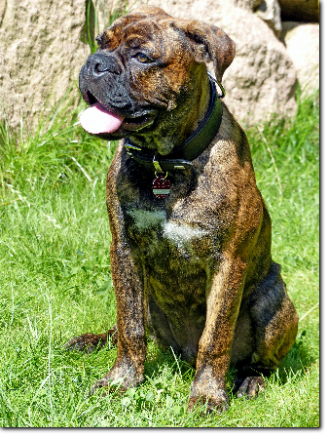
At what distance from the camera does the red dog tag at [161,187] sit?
2977 mm

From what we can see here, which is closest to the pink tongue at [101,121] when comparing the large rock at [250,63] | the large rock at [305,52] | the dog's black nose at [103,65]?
the dog's black nose at [103,65]

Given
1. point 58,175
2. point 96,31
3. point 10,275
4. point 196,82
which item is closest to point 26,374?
point 10,275

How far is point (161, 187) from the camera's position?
117 inches

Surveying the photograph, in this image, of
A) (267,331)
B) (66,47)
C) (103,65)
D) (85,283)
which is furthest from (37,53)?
(267,331)

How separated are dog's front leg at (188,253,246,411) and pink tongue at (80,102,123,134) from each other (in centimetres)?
83

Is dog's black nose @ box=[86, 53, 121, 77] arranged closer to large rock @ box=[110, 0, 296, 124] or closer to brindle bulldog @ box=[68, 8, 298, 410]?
brindle bulldog @ box=[68, 8, 298, 410]

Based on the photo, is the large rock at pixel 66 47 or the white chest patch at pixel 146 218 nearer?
the white chest patch at pixel 146 218

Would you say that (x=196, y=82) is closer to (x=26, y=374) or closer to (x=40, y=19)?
(x=26, y=374)

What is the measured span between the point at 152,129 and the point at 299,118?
11.9 ft

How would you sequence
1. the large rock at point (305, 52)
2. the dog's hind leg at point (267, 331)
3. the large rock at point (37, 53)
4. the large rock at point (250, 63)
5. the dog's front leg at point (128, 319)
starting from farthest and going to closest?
the large rock at point (305, 52) → the large rock at point (250, 63) → the large rock at point (37, 53) → the dog's hind leg at point (267, 331) → the dog's front leg at point (128, 319)

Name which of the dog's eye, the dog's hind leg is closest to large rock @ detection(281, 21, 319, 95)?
the dog's hind leg

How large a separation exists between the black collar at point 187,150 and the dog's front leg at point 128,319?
1.48ft

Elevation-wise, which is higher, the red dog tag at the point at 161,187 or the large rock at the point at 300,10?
the large rock at the point at 300,10

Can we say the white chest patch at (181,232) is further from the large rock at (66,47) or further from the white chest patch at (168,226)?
the large rock at (66,47)
